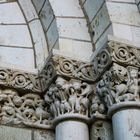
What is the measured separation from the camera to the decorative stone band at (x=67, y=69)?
3027 mm

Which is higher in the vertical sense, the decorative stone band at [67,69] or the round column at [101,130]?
the decorative stone band at [67,69]

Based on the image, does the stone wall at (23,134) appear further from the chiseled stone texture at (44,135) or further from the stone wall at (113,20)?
the stone wall at (113,20)

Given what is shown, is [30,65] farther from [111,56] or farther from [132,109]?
[132,109]

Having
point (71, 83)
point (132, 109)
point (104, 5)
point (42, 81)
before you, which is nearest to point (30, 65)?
point (42, 81)

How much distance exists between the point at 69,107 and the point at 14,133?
41 centimetres

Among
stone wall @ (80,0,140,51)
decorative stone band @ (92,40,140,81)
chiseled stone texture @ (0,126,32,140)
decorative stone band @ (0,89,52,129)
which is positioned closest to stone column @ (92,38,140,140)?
decorative stone band @ (92,40,140,81)

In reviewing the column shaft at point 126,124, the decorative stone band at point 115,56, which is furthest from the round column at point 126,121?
the decorative stone band at point 115,56

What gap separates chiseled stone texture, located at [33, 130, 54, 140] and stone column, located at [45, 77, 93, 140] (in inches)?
3.1

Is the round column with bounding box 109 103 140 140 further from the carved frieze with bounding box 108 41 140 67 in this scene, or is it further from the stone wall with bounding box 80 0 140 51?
the stone wall with bounding box 80 0 140 51

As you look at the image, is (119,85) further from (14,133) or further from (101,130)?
(14,133)

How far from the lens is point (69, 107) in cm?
289

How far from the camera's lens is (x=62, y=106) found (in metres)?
2.91

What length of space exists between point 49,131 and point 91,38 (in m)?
0.79

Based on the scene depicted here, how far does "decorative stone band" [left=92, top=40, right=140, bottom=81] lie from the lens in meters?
2.91
